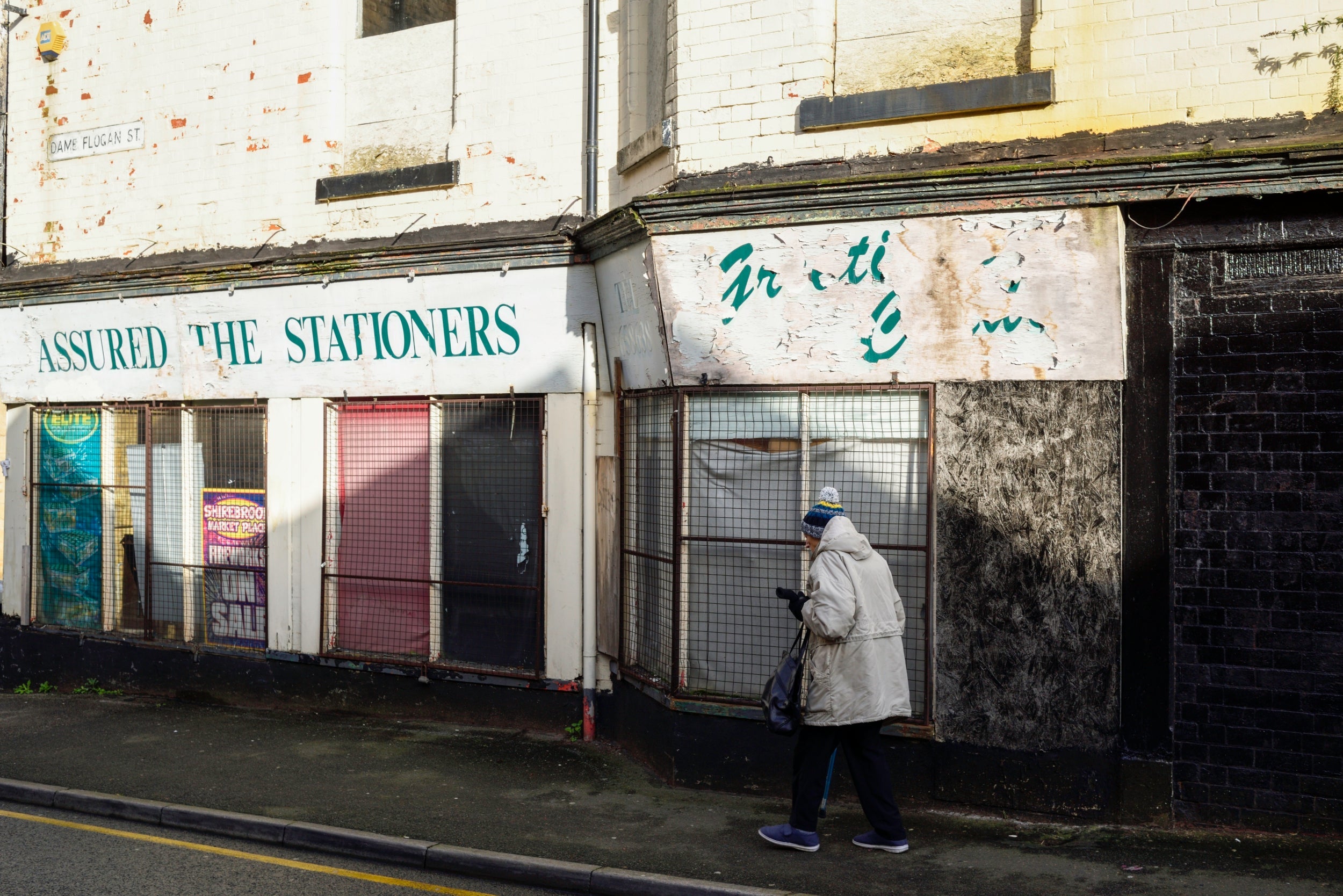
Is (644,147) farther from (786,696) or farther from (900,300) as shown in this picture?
(786,696)

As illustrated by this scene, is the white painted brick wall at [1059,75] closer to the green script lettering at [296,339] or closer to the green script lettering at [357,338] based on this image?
the green script lettering at [357,338]

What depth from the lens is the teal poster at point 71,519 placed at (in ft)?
37.0

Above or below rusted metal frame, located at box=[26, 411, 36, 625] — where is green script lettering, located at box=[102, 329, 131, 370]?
above

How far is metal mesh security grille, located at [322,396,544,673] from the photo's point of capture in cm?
920

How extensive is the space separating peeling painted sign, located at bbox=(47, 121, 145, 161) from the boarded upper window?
8.22 ft

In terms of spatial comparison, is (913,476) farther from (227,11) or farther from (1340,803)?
(227,11)

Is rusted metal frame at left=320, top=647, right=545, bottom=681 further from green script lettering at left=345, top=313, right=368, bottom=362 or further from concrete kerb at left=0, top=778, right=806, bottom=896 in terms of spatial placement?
concrete kerb at left=0, top=778, right=806, bottom=896

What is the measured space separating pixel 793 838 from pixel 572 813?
4.90 feet

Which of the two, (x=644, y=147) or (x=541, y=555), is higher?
(x=644, y=147)

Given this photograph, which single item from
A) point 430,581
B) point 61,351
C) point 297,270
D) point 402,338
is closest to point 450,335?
point 402,338

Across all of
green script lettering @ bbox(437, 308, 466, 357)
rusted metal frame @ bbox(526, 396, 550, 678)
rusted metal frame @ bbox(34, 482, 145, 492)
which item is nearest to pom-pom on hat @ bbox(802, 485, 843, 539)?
rusted metal frame @ bbox(526, 396, 550, 678)

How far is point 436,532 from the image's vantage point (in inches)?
377

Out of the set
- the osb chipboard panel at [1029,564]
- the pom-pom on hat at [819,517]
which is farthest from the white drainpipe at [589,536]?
the pom-pom on hat at [819,517]

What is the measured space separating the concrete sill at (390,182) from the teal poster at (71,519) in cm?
355
